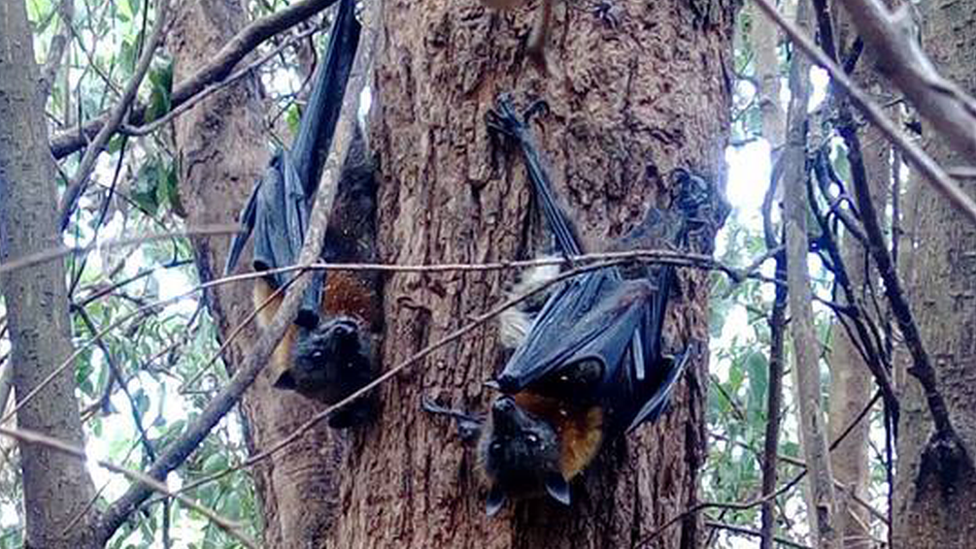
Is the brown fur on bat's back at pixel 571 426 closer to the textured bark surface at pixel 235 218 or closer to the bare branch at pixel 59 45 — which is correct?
the textured bark surface at pixel 235 218

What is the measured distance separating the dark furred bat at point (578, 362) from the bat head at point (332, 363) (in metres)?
0.43

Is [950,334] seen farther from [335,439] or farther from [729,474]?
[729,474]

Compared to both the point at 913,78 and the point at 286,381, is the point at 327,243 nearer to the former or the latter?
the point at 286,381

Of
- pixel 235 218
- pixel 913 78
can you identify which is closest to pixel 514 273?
pixel 235 218

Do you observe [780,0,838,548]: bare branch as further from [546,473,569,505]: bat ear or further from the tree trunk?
the tree trunk

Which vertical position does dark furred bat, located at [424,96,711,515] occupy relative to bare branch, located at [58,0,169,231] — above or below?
below

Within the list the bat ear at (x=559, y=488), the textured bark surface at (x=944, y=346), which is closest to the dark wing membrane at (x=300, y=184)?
the bat ear at (x=559, y=488)

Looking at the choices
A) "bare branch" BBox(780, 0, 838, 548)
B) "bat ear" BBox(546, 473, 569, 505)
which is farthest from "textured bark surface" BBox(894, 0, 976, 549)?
"bat ear" BBox(546, 473, 569, 505)

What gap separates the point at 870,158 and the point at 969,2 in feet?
10.9

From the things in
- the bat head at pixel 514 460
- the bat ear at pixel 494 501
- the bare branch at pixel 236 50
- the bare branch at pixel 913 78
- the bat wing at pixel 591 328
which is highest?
the bare branch at pixel 236 50

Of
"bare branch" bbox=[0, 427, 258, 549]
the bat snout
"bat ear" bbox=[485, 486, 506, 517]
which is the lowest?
"bare branch" bbox=[0, 427, 258, 549]

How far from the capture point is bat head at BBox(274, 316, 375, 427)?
3432mm

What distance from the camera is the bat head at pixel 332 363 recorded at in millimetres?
3432

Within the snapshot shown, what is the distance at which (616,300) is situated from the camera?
3109mm
